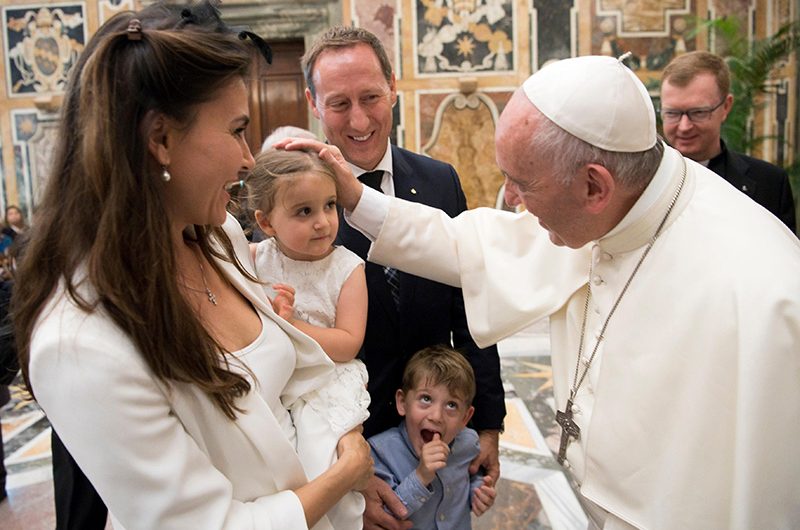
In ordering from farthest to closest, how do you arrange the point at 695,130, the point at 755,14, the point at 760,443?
the point at 755,14 → the point at 695,130 → the point at 760,443

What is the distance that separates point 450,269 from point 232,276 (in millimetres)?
822

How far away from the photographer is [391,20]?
877cm

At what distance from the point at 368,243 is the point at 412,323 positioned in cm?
30

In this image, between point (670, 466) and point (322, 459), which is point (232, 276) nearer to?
point (322, 459)

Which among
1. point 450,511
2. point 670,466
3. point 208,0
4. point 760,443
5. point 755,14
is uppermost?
point 755,14

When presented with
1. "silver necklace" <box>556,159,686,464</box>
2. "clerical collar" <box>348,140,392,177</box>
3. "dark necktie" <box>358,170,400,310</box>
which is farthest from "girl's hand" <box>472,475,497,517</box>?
"clerical collar" <box>348,140,392,177</box>

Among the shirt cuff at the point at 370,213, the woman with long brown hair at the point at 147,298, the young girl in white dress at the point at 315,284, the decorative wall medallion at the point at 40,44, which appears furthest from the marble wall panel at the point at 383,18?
the woman with long brown hair at the point at 147,298

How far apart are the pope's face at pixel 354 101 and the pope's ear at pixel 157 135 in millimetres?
1060

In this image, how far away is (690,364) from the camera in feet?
5.37

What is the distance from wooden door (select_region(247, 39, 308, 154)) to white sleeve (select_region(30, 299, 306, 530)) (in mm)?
8420

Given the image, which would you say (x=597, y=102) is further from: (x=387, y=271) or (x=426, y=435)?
Result: (x=426, y=435)

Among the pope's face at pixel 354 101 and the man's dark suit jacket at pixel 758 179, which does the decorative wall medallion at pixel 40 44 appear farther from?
the man's dark suit jacket at pixel 758 179

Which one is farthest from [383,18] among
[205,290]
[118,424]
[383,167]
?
[118,424]

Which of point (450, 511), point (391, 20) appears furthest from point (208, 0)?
point (391, 20)
